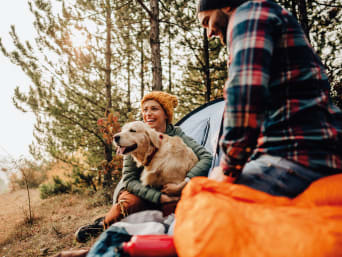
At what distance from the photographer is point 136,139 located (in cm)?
223

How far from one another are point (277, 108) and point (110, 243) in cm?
124

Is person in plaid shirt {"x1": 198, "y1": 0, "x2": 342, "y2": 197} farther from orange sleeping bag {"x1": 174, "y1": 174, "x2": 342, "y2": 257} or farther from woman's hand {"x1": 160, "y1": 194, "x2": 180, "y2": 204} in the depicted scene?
woman's hand {"x1": 160, "y1": 194, "x2": 180, "y2": 204}

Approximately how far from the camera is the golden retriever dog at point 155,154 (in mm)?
2154

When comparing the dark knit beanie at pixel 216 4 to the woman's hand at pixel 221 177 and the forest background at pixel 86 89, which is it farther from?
the forest background at pixel 86 89

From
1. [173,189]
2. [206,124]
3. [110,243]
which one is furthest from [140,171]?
[206,124]

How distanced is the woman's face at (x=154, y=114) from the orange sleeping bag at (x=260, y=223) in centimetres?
183

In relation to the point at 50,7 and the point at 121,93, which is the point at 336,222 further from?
the point at 121,93

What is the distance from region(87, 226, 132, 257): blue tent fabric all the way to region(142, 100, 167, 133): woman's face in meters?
1.52

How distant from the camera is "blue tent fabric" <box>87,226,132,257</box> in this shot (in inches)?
44.5

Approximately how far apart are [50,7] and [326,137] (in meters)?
6.93

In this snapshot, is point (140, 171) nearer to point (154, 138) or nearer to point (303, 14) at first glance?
point (154, 138)

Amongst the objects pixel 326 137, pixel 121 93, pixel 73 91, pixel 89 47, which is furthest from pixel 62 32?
pixel 326 137

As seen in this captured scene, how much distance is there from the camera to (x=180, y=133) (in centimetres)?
282

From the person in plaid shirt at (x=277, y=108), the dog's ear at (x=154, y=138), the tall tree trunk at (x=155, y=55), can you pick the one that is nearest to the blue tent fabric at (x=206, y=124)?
the dog's ear at (x=154, y=138)
